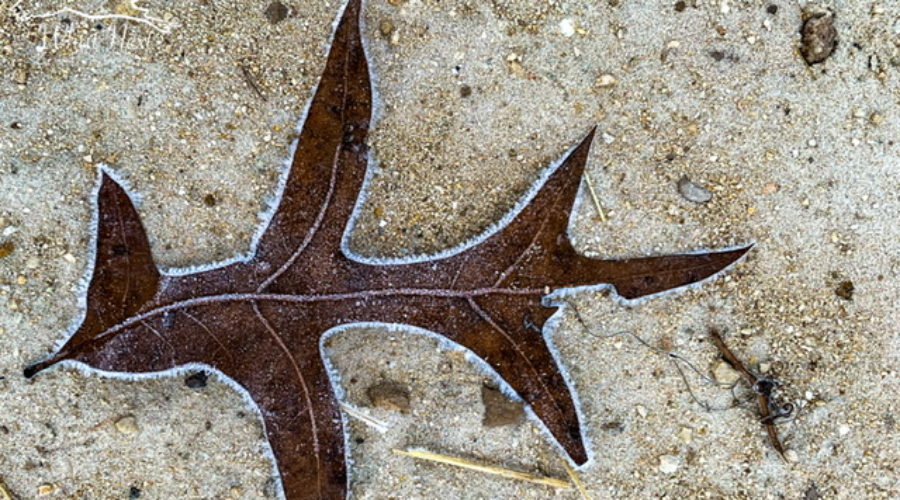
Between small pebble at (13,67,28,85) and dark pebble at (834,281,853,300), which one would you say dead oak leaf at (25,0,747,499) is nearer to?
small pebble at (13,67,28,85)

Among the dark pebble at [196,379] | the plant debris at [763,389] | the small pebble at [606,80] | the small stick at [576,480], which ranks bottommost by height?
the small stick at [576,480]

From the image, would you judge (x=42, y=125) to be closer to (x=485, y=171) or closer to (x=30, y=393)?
(x=30, y=393)

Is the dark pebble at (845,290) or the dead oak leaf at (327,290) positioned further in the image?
the dark pebble at (845,290)

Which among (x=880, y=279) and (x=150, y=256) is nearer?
(x=150, y=256)

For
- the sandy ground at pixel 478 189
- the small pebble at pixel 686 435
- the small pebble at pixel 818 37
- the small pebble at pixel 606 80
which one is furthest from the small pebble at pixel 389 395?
the small pebble at pixel 818 37

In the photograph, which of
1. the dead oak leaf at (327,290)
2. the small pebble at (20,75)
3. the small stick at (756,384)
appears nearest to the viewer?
the dead oak leaf at (327,290)

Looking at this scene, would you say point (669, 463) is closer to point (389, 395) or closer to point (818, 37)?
point (389, 395)

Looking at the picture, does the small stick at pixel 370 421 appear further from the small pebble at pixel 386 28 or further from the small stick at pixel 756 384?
the small pebble at pixel 386 28

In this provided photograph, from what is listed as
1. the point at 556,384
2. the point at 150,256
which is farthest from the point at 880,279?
the point at 150,256
